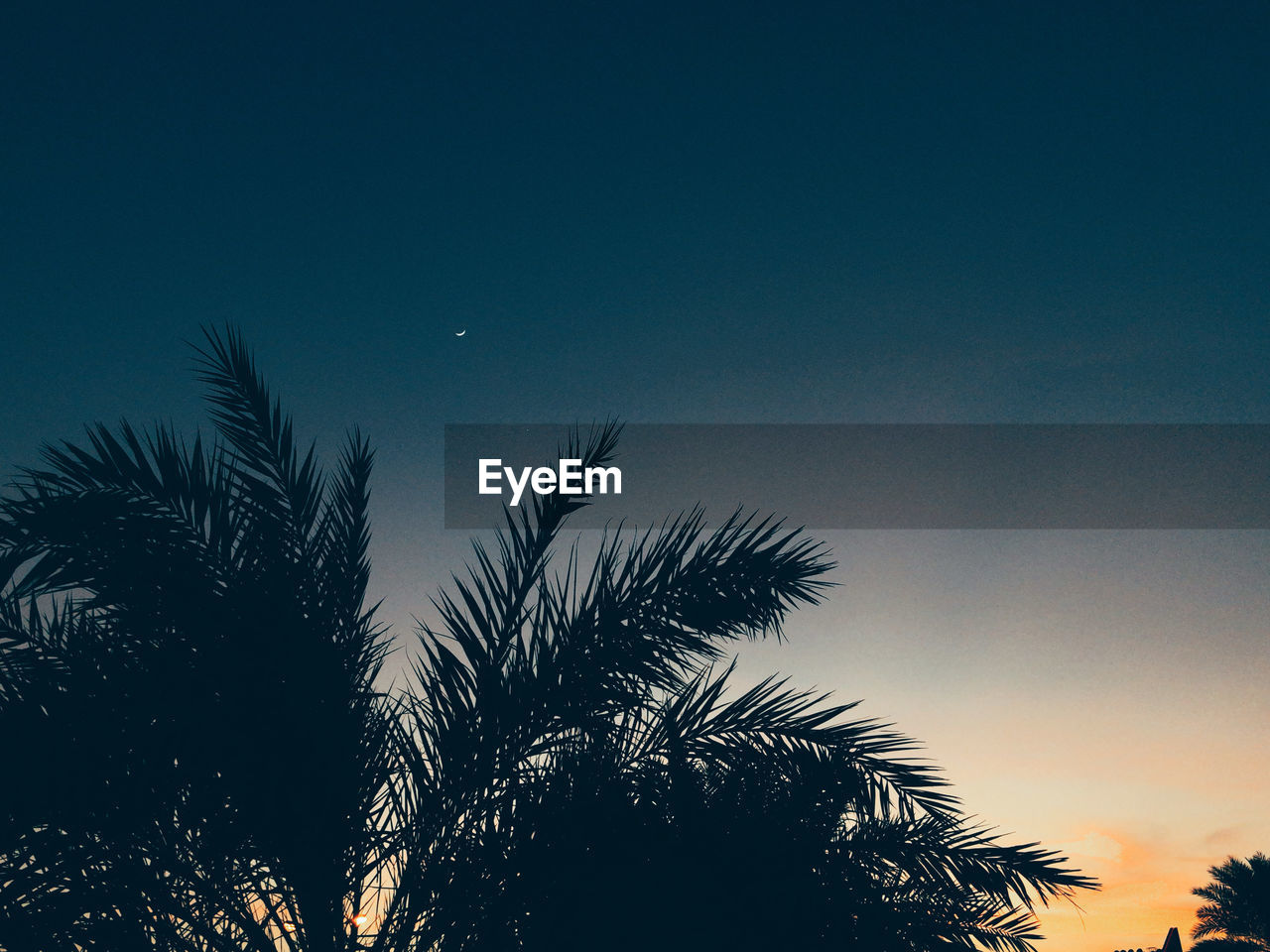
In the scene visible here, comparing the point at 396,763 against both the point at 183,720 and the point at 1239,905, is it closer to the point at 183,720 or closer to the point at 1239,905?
the point at 183,720

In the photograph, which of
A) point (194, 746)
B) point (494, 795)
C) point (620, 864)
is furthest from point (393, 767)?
point (620, 864)

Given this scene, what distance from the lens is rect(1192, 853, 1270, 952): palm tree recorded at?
22125 millimetres

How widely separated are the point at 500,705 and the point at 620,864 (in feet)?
3.41

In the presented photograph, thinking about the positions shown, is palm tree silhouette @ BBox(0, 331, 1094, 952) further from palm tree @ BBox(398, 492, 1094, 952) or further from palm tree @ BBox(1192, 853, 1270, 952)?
palm tree @ BBox(1192, 853, 1270, 952)

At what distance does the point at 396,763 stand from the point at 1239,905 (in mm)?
25064

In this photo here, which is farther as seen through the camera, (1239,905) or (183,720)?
(1239,905)

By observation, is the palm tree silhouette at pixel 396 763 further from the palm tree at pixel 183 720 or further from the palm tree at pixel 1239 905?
the palm tree at pixel 1239 905

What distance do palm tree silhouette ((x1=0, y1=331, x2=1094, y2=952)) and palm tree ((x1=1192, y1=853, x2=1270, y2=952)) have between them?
70.8 feet

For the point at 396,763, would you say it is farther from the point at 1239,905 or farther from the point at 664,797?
the point at 1239,905

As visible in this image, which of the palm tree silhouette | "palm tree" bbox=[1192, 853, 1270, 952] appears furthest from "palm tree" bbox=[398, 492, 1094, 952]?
"palm tree" bbox=[1192, 853, 1270, 952]

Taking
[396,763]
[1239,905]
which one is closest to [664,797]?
[396,763]

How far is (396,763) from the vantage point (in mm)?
5023

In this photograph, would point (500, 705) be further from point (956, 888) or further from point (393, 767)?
point (956, 888)

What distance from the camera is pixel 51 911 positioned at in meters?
4.07
